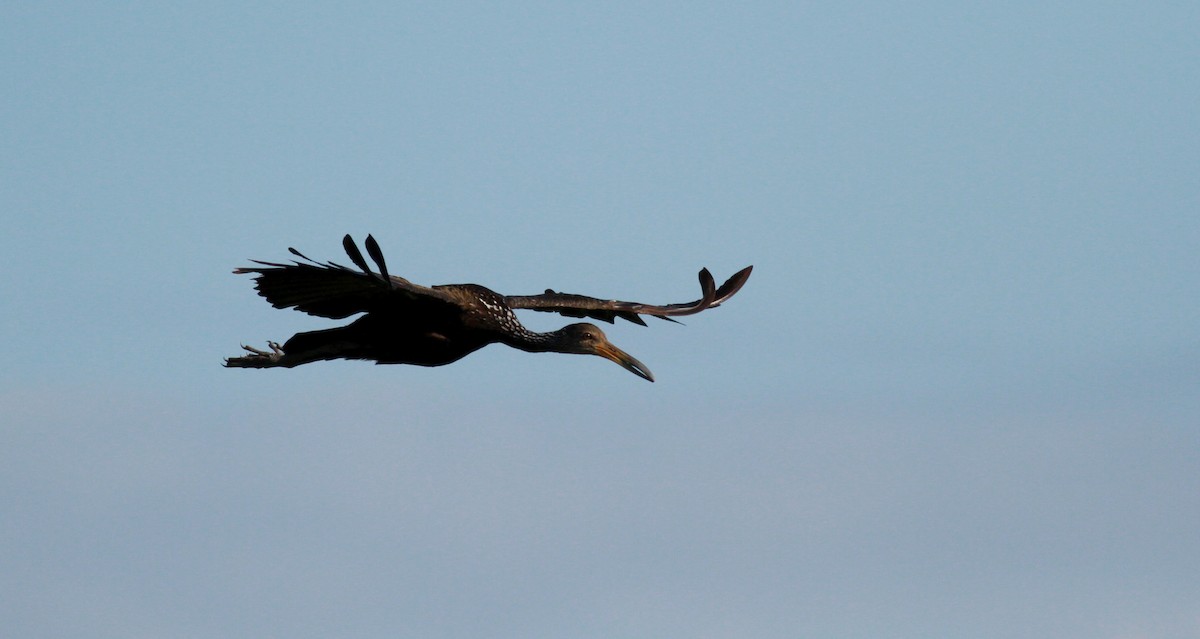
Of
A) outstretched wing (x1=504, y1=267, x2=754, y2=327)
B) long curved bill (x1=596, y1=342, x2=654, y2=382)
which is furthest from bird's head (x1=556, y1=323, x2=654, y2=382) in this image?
outstretched wing (x1=504, y1=267, x2=754, y2=327)

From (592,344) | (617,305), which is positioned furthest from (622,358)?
(617,305)

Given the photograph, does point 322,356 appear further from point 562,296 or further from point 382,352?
point 562,296

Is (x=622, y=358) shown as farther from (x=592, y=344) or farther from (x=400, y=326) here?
(x=400, y=326)

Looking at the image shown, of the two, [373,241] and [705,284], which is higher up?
[705,284]

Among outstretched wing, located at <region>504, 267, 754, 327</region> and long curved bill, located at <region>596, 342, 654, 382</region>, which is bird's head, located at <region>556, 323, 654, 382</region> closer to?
long curved bill, located at <region>596, 342, 654, 382</region>

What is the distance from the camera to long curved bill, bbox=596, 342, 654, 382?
21719 millimetres

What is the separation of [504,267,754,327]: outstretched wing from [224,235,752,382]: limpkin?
0.69 m

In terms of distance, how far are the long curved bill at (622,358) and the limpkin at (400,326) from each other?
0.03 feet

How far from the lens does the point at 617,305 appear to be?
77.4ft

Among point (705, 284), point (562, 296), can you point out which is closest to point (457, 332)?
point (562, 296)

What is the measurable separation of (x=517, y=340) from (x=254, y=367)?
9.75 ft

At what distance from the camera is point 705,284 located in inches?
951

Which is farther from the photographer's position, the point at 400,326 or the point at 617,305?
the point at 617,305

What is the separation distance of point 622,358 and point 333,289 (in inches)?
122
